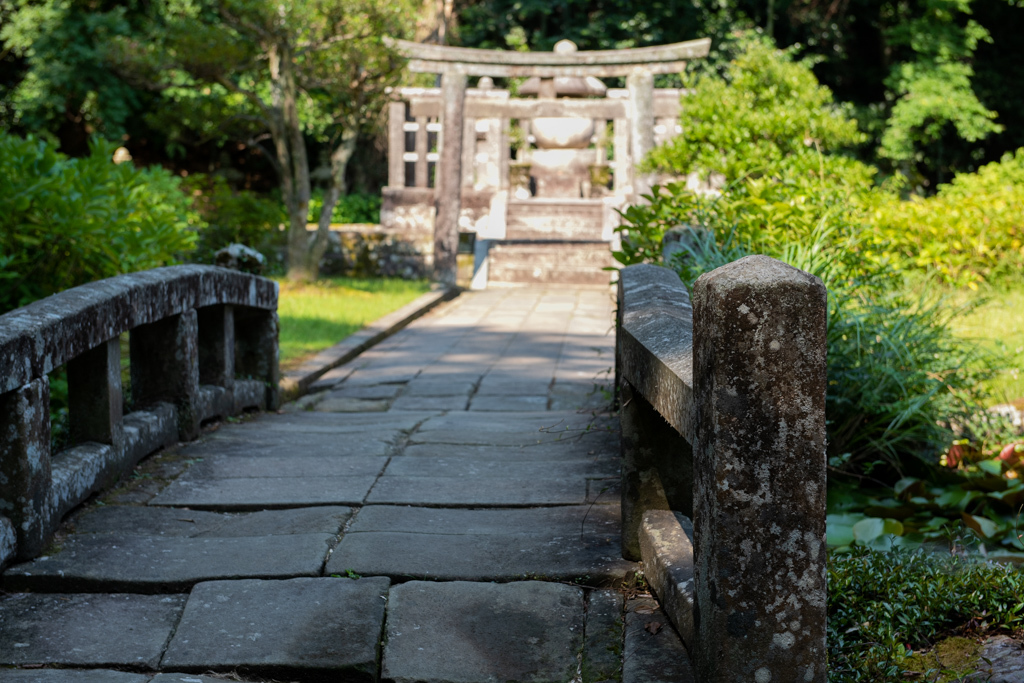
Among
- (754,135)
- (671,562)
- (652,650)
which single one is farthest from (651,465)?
(754,135)

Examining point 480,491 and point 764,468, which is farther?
point 480,491

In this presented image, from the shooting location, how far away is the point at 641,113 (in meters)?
12.4

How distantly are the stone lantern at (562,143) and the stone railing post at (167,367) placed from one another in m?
10.4

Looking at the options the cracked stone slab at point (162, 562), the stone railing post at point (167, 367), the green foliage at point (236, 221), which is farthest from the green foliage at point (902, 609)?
the green foliage at point (236, 221)

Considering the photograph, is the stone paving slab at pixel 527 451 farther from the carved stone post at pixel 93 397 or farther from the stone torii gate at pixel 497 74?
the stone torii gate at pixel 497 74

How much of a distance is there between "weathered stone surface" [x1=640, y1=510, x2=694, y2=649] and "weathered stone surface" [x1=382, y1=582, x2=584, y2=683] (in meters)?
0.21

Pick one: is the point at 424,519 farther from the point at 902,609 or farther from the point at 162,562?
the point at 902,609

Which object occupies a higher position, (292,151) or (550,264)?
(292,151)

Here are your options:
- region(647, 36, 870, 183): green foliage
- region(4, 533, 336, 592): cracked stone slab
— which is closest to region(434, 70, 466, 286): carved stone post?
region(647, 36, 870, 183): green foliage

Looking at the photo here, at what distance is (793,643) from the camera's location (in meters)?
1.64

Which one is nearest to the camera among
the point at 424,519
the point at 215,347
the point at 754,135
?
the point at 424,519

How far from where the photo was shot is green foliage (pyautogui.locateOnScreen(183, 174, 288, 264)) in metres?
11.5

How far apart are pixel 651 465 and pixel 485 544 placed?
562mm

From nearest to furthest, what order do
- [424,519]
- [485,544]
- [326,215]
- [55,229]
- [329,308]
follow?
[485,544], [424,519], [55,229], [329,308], [326,215]
